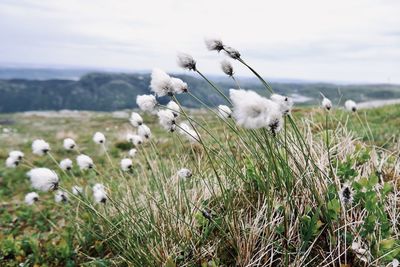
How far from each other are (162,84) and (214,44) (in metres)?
0.48

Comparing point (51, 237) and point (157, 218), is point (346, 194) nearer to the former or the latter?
point (157, 218)

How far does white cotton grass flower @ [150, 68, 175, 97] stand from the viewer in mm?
3055

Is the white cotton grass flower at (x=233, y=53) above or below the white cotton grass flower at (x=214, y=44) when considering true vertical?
below

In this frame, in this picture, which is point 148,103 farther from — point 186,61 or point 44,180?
point 44,180

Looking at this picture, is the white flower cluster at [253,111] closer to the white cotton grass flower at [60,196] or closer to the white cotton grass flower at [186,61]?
the white cotton grass flower at [186,61]

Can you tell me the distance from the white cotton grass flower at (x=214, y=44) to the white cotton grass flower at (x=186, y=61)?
18 cm

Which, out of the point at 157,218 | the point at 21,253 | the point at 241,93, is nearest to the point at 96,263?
the point at 157,218

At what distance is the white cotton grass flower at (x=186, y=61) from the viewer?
10.3ft

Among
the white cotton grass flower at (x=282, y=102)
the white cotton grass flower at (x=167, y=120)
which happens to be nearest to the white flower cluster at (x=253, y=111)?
the white cotton grass flower at (x=282, y=102)

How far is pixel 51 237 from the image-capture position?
6.02m

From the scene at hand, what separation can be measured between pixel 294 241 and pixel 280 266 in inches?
9.0

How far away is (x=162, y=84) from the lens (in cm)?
306

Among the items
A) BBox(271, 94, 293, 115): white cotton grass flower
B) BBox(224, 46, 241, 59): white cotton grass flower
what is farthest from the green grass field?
BBox(224, 46, 241, 59): white cotton grass flower

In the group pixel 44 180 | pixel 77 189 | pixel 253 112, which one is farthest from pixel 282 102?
pixel 77 189
